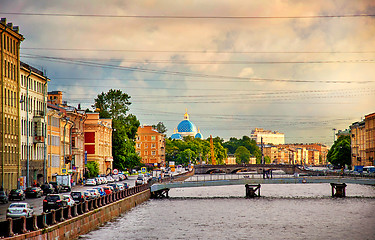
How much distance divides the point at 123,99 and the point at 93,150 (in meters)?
22.7

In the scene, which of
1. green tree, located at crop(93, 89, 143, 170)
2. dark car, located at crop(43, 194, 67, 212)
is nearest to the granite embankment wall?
dark car, located at crop(43, 194, 67, 212)

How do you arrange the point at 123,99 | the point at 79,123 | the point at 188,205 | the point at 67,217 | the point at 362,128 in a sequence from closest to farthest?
the point at 67,217 → the point at 188,205 → the point at 79,123 → the point at 123,99 → the point at 362,128

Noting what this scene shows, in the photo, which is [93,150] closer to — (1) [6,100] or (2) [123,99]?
(2) [123,99]

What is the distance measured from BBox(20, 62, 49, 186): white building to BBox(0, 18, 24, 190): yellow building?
2.06 metres

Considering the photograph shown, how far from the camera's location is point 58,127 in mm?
108625

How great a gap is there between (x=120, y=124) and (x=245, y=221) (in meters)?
92.6

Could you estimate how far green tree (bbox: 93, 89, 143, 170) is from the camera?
15575 centimetres

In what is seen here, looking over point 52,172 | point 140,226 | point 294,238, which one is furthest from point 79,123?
point 294,238

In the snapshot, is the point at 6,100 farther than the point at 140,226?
Yes

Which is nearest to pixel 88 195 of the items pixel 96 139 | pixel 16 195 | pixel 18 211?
pixel 16 195

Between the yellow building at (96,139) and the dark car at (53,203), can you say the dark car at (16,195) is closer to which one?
the dark car at (53,203)

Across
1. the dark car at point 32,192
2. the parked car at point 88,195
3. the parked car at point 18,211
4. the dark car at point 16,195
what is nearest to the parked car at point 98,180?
the dark car at point 32,192

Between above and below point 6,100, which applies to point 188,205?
below

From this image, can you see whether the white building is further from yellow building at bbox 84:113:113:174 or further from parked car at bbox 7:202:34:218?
parked car at bbox 7:202:34:218
